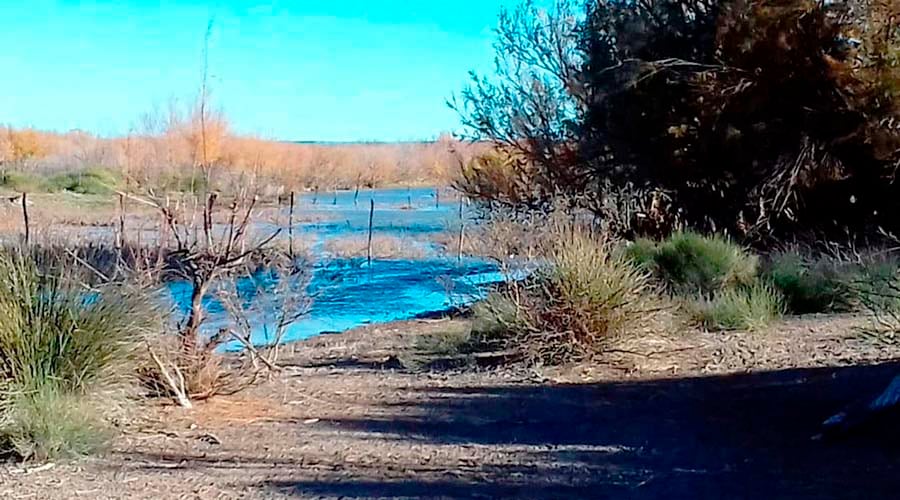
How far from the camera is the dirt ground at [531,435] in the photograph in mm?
6742

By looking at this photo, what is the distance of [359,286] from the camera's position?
86.8 feet

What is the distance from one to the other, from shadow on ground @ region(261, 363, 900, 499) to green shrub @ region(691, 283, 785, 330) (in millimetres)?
3029

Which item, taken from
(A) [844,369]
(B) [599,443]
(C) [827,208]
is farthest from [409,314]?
(B) [599,443]

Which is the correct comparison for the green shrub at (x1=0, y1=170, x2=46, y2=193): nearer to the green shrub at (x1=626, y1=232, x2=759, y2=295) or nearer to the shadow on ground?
the green shrub at (x1=626, y1=232, x2=759, y2=295)

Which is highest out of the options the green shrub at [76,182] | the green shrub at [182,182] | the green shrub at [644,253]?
the green shrub at [182,182]

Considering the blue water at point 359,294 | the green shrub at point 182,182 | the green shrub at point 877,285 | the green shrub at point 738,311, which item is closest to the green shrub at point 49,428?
the blue water at point 359,294

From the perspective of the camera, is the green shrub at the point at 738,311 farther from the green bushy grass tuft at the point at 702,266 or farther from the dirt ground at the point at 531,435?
the green bushy grass tuft at the point at 702,266

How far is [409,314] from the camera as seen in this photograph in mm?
20766

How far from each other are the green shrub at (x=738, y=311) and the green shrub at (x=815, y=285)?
85 centimetres

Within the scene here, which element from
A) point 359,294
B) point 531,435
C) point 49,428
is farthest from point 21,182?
point 531,435

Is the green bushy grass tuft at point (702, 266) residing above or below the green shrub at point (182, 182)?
below

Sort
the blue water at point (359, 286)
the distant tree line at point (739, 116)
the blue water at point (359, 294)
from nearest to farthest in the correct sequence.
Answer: the blue water at point (359, 294)
the blue water at point (359, 286)
the distant tree line at point (739, 116)

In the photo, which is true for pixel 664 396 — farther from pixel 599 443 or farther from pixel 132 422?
pixel 132 422

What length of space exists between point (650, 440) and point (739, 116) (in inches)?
574
